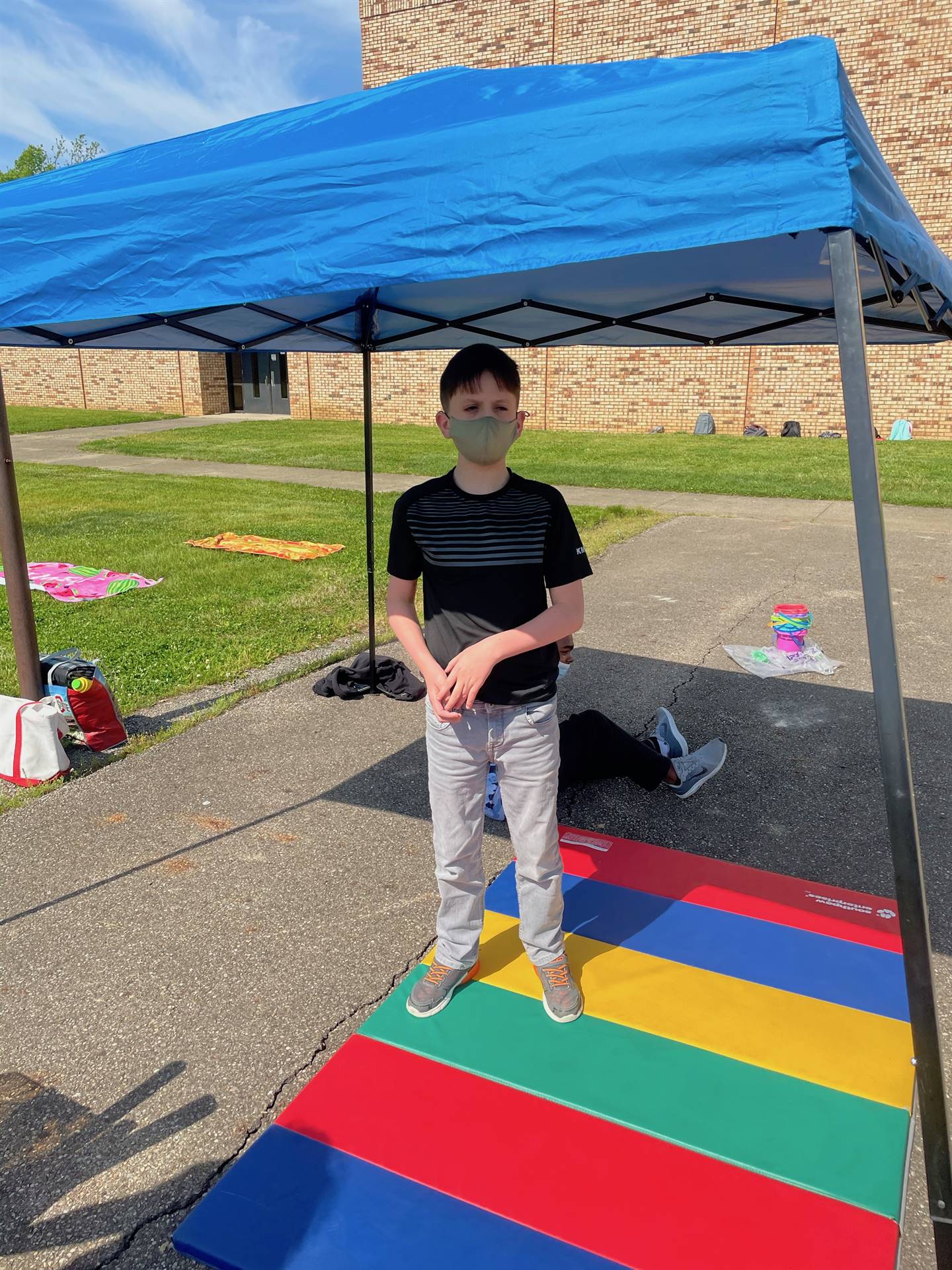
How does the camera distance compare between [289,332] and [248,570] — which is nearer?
[289,332]

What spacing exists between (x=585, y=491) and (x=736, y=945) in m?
11.0

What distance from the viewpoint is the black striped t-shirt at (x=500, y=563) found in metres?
2.38

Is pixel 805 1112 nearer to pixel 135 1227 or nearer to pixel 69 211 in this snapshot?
pixel 135 1227

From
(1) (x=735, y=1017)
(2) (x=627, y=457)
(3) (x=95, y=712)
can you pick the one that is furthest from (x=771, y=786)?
(2) (x=627, y=457)

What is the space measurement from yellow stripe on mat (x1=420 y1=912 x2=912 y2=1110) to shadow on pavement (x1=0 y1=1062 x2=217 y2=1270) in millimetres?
898

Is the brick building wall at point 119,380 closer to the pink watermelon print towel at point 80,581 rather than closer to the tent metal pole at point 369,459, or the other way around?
the pink watermelon print towel at point 80,581

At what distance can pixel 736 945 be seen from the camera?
295 centimetres

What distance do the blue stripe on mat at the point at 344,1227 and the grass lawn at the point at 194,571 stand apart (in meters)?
3.60

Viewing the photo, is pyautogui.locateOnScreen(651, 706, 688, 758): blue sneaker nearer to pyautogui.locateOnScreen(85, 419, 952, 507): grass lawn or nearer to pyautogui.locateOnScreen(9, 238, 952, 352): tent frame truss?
pyautogui.locateOnScreen(9, 238, 952, 352): tent frame truss

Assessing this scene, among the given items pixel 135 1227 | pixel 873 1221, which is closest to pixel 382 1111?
pixel 135 1227

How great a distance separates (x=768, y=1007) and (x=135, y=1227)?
1.74m

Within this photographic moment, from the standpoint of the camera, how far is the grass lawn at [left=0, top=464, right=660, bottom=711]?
6.03m

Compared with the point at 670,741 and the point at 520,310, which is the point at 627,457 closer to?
the point at 520,310

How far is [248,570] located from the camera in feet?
27.8
